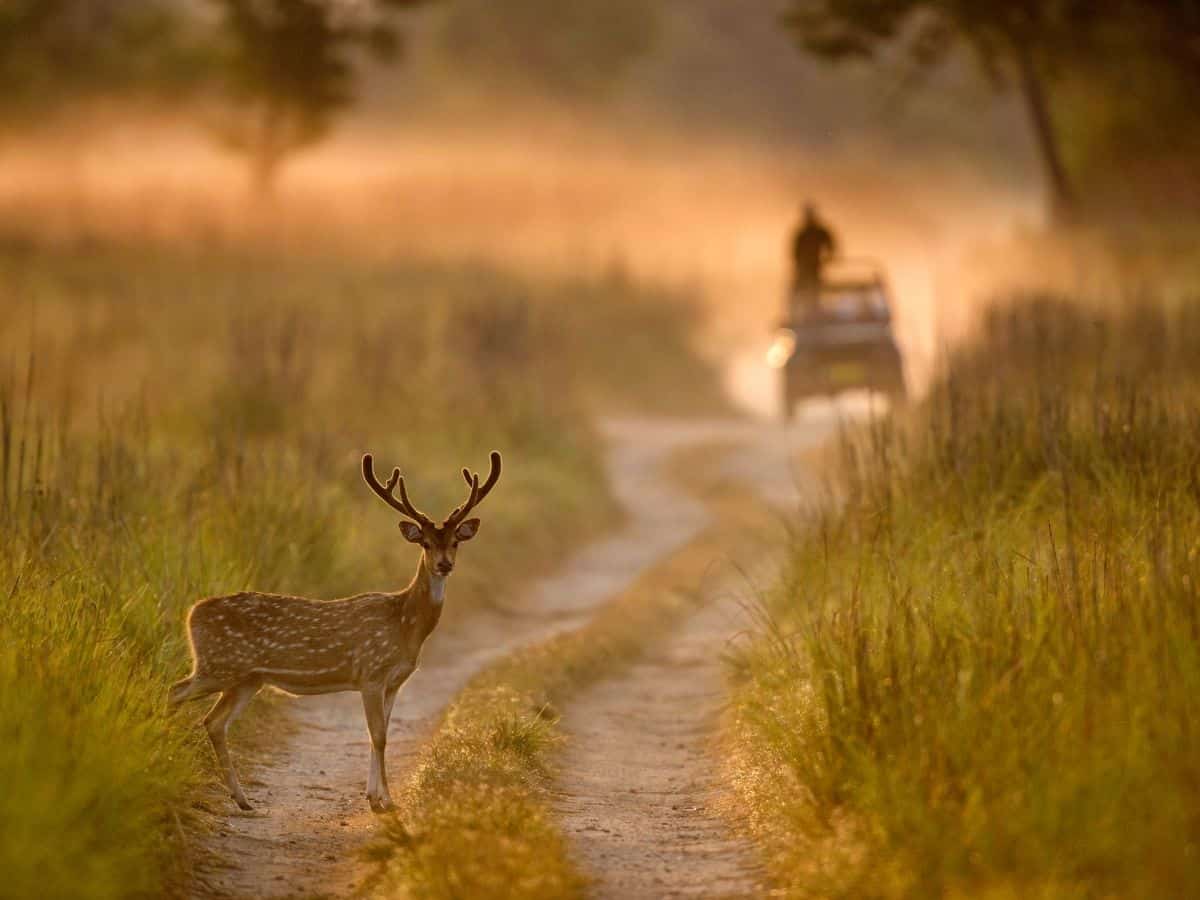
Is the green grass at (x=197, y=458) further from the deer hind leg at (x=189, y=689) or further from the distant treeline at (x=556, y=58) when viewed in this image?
the distant treeline at (x=556, y=58)

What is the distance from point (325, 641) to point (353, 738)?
2547 mm

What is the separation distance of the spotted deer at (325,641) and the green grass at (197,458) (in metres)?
0.29

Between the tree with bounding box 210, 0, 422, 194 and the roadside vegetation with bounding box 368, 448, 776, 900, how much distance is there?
118ft

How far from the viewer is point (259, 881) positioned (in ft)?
30.2

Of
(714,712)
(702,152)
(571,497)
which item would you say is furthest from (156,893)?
(702,152)

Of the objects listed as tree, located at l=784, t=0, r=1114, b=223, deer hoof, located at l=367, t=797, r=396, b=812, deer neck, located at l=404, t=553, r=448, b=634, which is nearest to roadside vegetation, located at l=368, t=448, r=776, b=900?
deer hoof, located at l=367, t=797, r=396, b=812

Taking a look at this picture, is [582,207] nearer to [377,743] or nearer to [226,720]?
[226,720]

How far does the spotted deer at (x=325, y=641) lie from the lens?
10.2m

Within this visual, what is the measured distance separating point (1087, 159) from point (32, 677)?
3420cm

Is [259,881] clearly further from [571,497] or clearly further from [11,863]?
[571,497]

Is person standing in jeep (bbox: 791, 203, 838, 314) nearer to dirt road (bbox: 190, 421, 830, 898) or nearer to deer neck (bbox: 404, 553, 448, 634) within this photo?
dirt road (bbox: 190, 421, 830, 898)

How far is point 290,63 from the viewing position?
169 feet

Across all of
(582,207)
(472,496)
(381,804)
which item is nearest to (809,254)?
(472,496)

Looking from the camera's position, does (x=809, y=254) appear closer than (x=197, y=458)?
No
